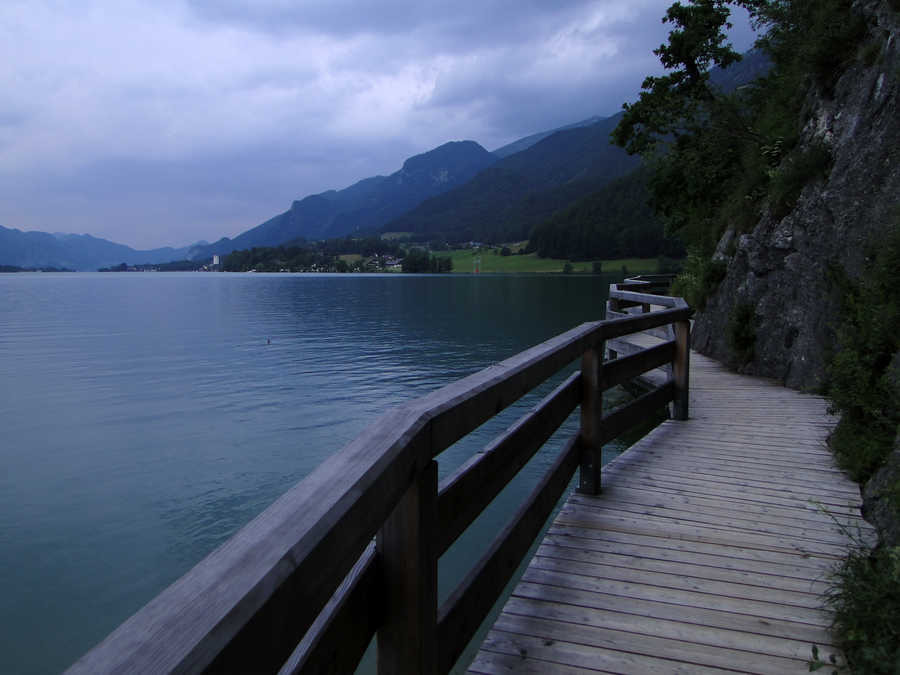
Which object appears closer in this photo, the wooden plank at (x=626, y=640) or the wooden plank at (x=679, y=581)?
the wooden plank at (x=626, y=640)

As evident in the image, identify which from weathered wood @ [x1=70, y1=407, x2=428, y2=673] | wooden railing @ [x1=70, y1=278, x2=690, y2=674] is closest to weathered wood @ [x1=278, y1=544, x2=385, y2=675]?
A: wooden railing @ [x1=70, y1=278, x2=690, y2=674]

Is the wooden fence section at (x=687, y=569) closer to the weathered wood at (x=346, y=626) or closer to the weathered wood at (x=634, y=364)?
the weathered wood at (x=634, y=364)

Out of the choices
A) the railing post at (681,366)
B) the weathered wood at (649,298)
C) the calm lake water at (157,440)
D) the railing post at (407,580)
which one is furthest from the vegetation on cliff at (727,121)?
the railing post at (407,580)

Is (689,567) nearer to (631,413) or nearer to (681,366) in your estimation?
(631,413)

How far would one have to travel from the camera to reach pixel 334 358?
2664 centimetres

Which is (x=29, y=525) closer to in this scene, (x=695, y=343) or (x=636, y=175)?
(x=695, y=343)

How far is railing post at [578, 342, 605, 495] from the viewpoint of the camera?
457 centimetres

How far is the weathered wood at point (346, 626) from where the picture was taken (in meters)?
1.48

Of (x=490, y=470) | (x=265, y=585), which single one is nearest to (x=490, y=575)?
(x=490, y=470)

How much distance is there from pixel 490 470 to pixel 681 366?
5.16 metres

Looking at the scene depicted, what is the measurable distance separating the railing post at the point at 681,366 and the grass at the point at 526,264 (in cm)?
10098

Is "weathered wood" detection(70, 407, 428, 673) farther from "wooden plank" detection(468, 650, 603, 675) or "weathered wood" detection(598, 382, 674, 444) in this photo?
"weathered wood" detection(598, 382, 674, 444)

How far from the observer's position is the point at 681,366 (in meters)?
7.39

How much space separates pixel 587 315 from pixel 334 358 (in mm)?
19336
